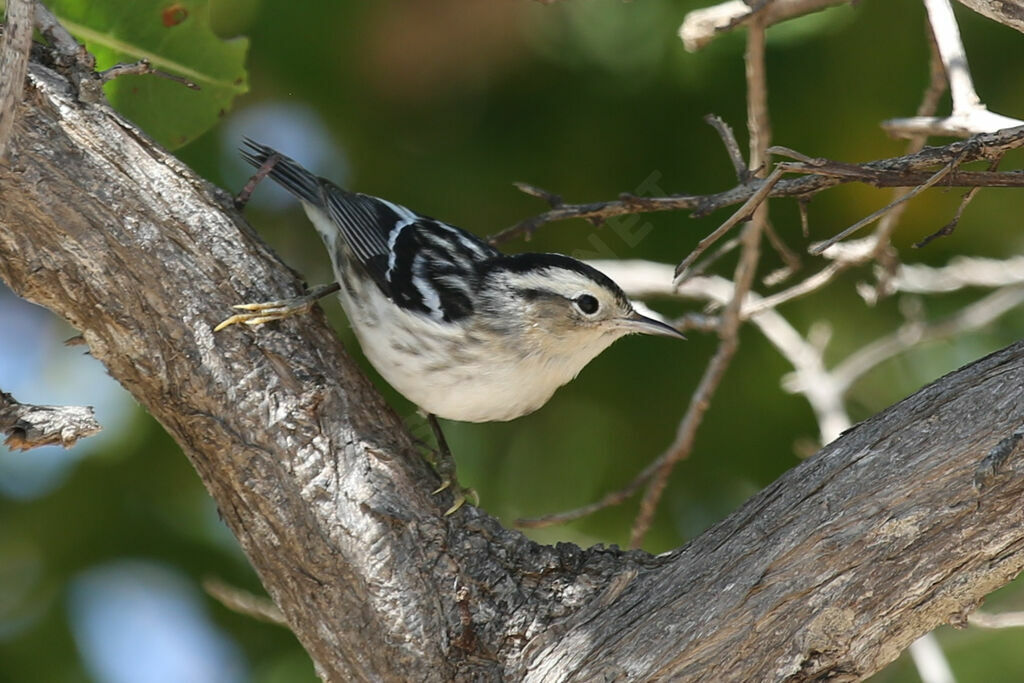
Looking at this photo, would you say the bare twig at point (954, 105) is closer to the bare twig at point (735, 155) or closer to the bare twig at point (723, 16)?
the bare twig at point (723, 16)

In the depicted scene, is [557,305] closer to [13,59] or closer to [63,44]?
[63,44]

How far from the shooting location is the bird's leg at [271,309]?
2.43 m

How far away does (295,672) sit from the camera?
4027 mm

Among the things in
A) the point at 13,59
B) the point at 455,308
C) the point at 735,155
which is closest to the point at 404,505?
the point at 455,308

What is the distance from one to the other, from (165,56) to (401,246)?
810mm

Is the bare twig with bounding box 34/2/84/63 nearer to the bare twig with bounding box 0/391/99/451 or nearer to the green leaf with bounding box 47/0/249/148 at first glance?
the green leaf with bounding box 47/0/249/148

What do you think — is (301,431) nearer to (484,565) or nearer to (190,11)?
(484,565)

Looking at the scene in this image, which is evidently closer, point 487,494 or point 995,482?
point 995,482

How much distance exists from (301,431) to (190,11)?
1.23 m

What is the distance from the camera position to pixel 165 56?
114 inches

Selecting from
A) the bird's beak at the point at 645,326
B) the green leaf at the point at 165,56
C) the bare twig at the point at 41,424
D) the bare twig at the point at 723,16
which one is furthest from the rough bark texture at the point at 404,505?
the bare twig at the point at 723,16

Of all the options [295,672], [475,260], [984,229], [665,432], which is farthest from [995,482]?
[295,672]

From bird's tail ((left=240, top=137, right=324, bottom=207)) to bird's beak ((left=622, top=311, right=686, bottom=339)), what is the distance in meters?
0.98

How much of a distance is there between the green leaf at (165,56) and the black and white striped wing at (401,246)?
9.9 inches
